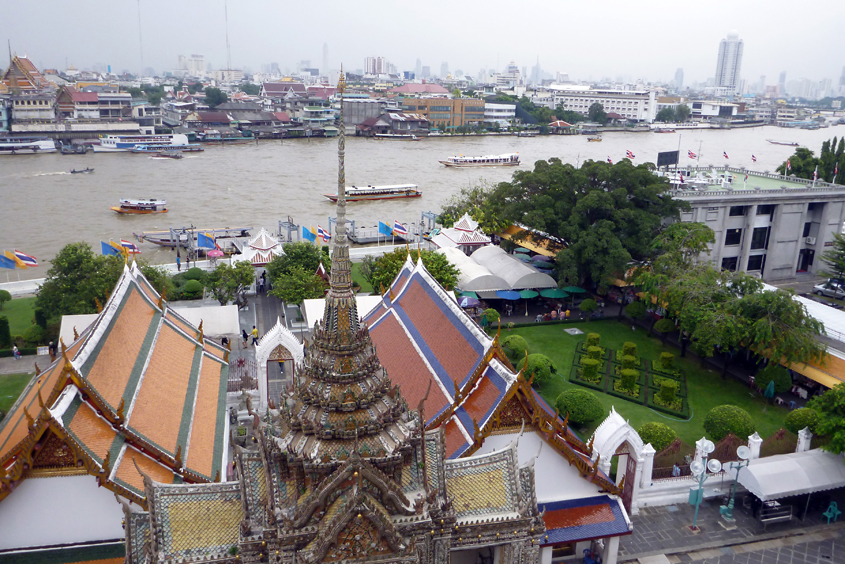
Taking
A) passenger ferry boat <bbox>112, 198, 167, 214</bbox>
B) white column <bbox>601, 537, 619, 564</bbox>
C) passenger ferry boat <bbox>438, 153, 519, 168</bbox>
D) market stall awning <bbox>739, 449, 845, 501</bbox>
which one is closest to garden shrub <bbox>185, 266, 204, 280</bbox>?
passenger ferry boat <bbox>112, 198, 167, 214</bbox>

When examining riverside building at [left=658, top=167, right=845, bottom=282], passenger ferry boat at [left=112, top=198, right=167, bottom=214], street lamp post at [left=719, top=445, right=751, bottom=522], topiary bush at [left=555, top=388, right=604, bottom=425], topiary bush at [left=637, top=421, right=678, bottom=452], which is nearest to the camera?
street lamp post at [left=719, top=445, right=751, bottom=522]

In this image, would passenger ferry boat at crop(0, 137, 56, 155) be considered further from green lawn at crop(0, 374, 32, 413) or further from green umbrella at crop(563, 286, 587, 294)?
green umbrella at crop(563, 286, 587, 294)

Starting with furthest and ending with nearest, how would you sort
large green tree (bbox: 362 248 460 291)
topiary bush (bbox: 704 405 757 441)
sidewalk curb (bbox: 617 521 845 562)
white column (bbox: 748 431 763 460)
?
large green tree (bbox: 362 248 460 291) → topiary bush (bbox: 704 405 757 441) → white column (bbox: 748 431 763 460) → sidewalk curb (bbox: 617 521 845 562)

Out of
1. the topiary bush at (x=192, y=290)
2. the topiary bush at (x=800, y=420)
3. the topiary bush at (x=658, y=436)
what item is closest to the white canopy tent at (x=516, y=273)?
the topiary bush at (x=658, y=436)

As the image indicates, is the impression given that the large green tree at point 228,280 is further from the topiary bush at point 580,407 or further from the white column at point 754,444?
the white column at point 754,444

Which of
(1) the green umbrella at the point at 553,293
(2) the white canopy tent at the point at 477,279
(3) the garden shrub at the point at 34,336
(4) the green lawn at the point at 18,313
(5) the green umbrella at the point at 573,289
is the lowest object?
(4) the green lawn at the point at 18,313

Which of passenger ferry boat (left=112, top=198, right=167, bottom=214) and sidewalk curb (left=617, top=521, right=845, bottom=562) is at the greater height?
passenger ferry boat (left=112, top=198, right=167, bottom=214)

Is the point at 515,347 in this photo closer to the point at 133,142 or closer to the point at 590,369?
the point at 590,369
